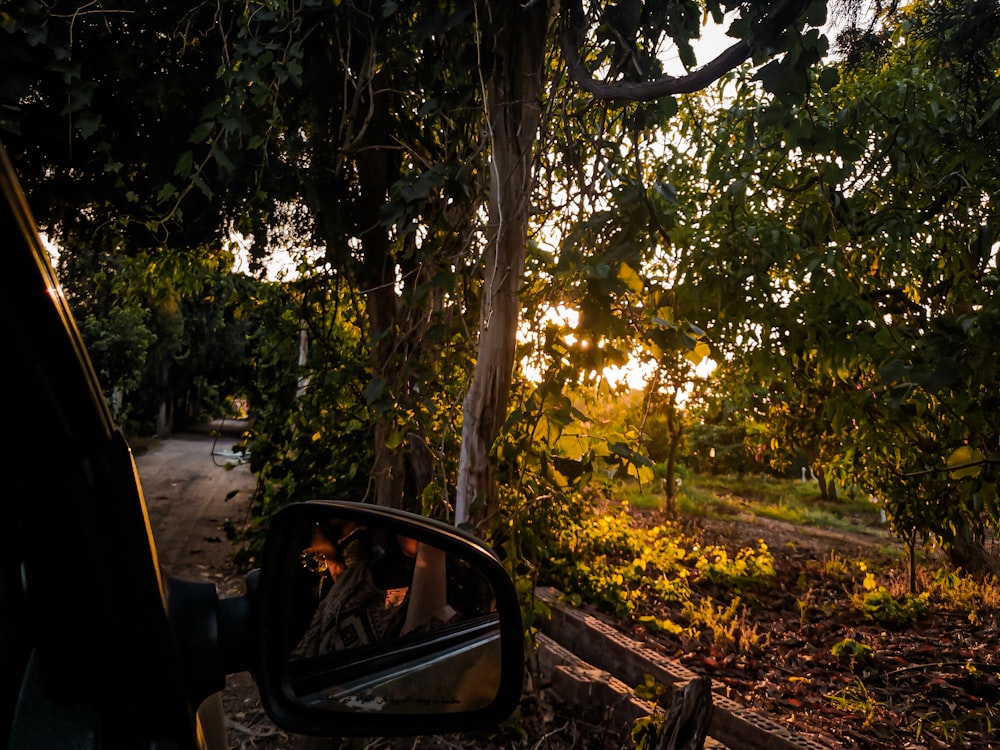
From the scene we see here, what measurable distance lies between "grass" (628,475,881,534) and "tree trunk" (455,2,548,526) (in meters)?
10.4

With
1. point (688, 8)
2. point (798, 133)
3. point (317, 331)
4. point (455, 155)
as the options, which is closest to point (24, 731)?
point (798, 133)

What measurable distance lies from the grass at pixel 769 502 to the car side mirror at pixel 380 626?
11597mm

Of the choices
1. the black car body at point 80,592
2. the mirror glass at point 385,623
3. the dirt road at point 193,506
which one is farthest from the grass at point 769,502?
the black car body at point 80,592

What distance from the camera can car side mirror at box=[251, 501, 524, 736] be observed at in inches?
37.8

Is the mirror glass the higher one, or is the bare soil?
the mirror glass

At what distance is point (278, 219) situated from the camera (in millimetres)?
4973

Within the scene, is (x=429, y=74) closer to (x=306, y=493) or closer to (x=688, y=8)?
(x=688, y=8)

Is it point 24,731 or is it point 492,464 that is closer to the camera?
point 24,731

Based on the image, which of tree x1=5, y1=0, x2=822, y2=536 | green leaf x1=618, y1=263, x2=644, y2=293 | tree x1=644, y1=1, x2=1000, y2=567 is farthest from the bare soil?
green leaf x1=618, y1=263, x2=644, y2=293

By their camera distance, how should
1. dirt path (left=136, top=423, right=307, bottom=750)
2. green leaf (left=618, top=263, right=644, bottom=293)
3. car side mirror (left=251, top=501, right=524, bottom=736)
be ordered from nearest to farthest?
1. car side mirror (left=251, top=501, right=524, bottom=736)
2. green leaf (left=618, top=263, right=644, bottom=293)
3. dirt path (left=136, top=423, right=307, bottom=750)

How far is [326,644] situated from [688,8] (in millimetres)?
2441

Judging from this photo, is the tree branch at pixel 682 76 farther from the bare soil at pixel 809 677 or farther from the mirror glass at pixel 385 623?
the bare soil at pixel 809 677

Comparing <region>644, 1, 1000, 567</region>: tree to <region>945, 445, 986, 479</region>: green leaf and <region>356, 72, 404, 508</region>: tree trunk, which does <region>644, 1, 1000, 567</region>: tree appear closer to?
Result: <region>945, 445, 986, 479</region>: green leaf

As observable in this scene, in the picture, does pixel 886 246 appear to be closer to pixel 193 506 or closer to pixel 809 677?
pixel 809 677
